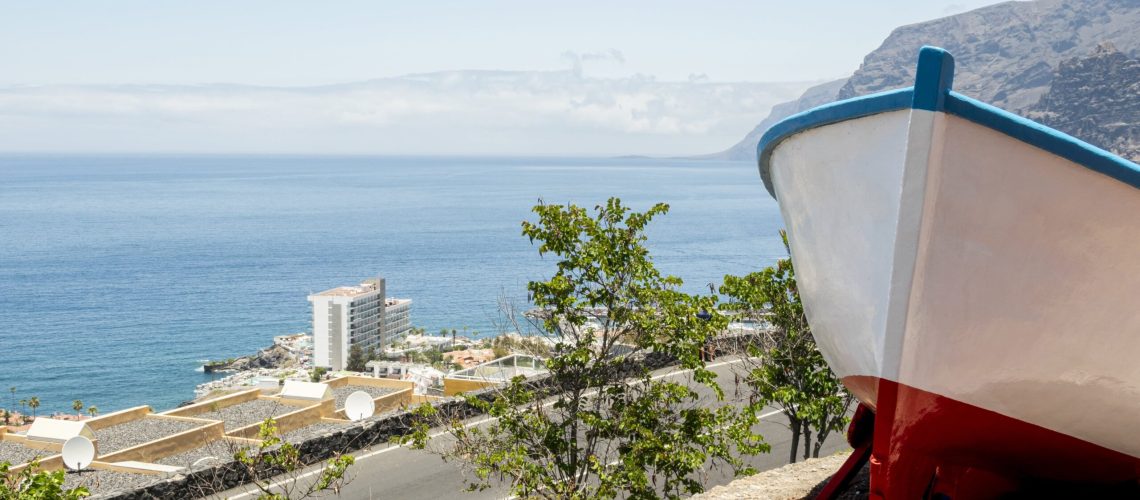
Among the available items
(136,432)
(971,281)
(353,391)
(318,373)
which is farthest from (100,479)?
(318,373)

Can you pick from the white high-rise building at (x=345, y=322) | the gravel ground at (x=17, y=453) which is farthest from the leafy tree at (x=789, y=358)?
the white high-rise building at (x=345, y=322)

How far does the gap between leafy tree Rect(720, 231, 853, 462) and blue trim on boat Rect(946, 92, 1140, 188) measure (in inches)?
305

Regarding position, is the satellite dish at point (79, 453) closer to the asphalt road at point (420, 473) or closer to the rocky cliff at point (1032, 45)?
the asphalt road at point (420, 473)

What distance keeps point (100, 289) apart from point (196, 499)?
3508 inches

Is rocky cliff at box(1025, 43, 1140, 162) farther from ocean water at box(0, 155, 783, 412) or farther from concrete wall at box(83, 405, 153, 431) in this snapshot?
concrete wall at box(83, 405, 153, 431)

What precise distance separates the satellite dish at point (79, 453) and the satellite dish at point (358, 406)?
503cm

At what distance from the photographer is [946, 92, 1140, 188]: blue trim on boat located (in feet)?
17.3


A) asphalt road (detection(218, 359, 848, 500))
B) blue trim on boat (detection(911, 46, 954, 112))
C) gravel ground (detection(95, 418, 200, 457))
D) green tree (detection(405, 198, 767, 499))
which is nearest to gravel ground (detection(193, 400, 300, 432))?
gravel ground (detection(95, 418, 200, 457))

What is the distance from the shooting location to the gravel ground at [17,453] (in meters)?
23.1

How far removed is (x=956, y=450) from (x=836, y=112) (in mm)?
2189

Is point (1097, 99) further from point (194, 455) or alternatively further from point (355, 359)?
point (194, 455)

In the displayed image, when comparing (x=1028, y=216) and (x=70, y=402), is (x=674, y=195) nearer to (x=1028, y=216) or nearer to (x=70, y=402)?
(x=70, y=402)

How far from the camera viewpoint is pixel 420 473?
16281 mm

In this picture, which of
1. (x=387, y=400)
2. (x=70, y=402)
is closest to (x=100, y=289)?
(x=70, y=402)
